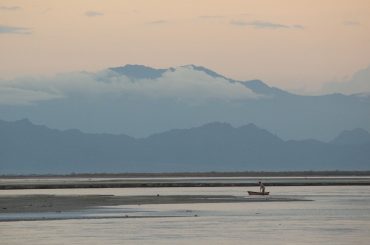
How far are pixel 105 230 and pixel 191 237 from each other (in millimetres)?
5890

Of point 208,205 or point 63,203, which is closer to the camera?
point 208,205

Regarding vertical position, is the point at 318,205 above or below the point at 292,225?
above

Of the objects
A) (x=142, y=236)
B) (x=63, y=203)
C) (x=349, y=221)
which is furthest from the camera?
(x=63, y=203)

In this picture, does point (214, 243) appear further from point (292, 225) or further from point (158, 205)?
point (158, 205)

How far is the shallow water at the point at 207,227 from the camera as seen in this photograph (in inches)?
1877

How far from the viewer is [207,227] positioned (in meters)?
54.6

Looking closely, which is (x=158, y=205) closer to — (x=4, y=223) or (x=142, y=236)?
(x=4, y=223)

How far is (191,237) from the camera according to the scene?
160ft

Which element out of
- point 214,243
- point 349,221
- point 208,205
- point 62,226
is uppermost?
point 208,205

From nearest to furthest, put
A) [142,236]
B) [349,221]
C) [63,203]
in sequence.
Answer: [142,236]
[349,221]
[63,203]

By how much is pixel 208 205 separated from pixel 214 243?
3164 centimetres

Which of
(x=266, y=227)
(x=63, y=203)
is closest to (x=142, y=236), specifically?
(x=266, y=227)

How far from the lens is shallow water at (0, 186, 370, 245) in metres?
47.7

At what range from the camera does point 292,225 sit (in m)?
55.8
